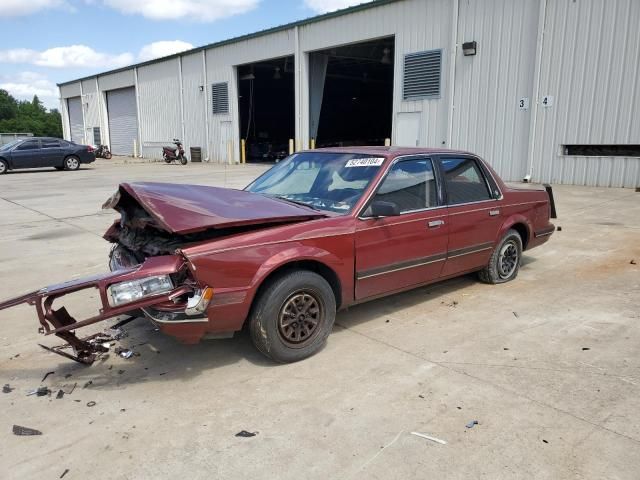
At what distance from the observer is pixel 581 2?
13.2m

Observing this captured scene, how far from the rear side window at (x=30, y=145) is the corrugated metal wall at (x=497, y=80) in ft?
56.9

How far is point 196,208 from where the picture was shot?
11.4 ft

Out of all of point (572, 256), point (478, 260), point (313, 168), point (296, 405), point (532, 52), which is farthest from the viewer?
point (532, 52)

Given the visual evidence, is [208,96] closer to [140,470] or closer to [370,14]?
[370,14]

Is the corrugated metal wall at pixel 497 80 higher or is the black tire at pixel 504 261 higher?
the corrugated metal wall at pixel 497 80

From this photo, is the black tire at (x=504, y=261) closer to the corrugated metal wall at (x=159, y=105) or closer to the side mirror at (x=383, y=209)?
the side mirror at (x=383, y=209)

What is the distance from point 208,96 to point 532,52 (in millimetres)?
18205

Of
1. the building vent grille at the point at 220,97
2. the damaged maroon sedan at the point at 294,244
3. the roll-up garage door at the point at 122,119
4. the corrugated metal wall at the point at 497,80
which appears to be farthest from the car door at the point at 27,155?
the damaged maroon sedan at the point at 294,244

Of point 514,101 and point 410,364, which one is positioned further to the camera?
point 514,101

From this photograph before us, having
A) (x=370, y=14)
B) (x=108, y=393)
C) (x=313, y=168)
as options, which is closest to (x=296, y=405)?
(x=108, y=393)

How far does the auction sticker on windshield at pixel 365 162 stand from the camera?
4359 mm

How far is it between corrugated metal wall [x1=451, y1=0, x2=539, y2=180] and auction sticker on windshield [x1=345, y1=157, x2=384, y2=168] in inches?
475

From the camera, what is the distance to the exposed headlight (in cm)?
313

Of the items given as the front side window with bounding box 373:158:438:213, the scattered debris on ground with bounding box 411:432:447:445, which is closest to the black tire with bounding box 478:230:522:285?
the front side window with bounding box 373:158:438:213
